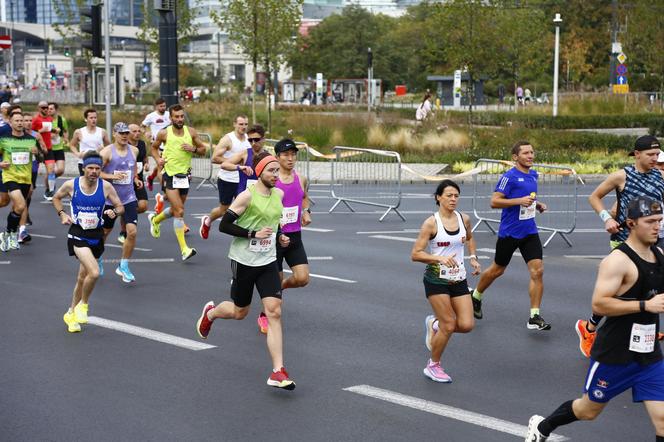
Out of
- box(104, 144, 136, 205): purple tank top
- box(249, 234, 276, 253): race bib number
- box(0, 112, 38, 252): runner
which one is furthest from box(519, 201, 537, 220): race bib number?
box(0, 112, 38, 252): runner

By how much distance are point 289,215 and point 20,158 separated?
6.46 metres

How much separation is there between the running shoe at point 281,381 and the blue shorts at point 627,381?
8.61 ft

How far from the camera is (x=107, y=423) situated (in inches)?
290

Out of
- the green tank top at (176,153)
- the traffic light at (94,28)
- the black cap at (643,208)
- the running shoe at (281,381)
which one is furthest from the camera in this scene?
the traffic light at (94,28)

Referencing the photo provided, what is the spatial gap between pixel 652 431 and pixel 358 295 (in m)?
5.30

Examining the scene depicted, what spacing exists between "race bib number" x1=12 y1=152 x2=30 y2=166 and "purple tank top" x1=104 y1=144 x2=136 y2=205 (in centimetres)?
280

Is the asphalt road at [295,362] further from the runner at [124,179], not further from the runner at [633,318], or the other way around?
the runner at [633,318]

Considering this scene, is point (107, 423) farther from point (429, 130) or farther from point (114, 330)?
point (429, 130)

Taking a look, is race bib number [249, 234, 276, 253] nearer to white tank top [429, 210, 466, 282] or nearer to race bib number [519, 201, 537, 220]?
white tank top [429, 210, 466, 282]

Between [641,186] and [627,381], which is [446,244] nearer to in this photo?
[641,186]

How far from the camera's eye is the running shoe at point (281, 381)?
26.7 ft

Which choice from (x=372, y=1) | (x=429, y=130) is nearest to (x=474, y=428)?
(x=429, y=130)

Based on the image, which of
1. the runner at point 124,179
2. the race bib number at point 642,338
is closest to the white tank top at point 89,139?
the runner at point 124,179

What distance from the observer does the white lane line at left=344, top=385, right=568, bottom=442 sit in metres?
7.20
